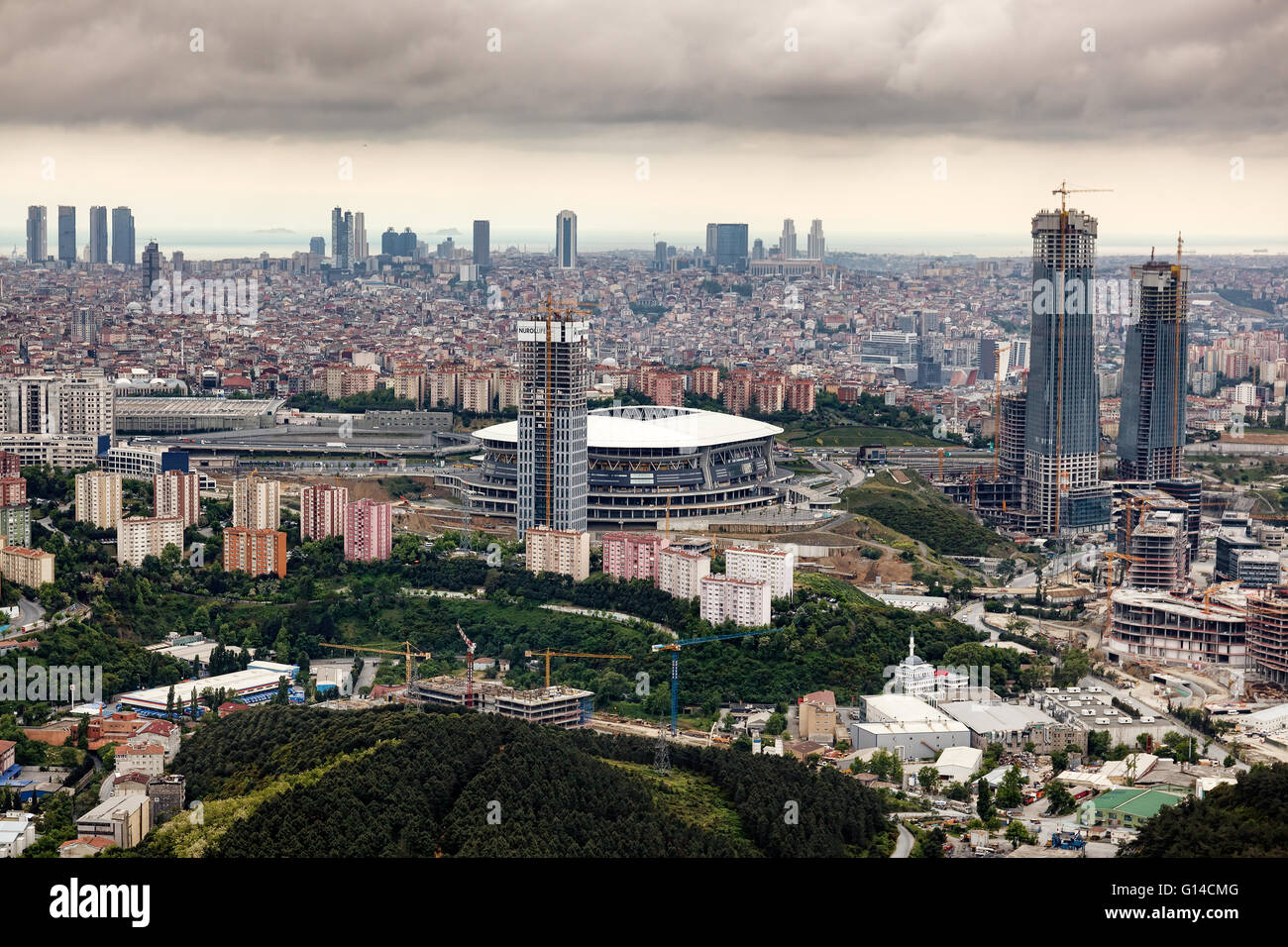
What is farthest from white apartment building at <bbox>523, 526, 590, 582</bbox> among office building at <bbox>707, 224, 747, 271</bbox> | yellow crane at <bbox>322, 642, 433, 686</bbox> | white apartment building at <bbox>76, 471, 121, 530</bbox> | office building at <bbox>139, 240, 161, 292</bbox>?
office building at <bbox>707, 224, 747, 271</bbox>

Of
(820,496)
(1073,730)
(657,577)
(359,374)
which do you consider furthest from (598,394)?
(1073,730)

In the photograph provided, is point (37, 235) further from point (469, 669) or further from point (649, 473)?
point (469, 669)

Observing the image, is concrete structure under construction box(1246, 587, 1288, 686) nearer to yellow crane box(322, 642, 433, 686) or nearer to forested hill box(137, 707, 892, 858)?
forested hill box(137, 707, 892, 858)

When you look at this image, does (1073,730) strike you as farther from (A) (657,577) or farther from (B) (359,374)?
(B) (359,374)

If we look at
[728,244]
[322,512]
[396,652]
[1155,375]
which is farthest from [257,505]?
[728,244]

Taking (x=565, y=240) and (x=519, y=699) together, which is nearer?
(x=519, y=699)
